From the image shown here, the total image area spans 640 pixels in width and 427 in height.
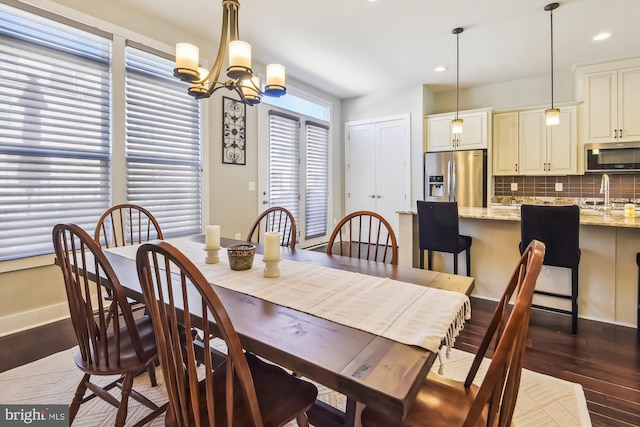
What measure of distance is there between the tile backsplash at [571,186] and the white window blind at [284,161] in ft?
10.5

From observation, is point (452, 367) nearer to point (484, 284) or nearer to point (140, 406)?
point (484, 284)

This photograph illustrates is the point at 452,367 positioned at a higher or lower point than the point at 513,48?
lower

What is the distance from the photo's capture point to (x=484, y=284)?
3.10m

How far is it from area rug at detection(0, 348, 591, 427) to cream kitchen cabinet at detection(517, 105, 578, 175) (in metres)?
3.65

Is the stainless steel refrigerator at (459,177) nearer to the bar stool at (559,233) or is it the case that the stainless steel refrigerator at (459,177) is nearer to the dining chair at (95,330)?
the bar stool at (559,233)

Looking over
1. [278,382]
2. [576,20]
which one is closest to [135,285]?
[278,382]

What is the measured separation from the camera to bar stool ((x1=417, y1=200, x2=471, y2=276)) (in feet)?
9.23

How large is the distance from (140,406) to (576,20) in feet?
15.6

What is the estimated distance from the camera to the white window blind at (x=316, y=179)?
525cm

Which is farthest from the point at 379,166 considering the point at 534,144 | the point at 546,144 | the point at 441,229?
the point at 441,229

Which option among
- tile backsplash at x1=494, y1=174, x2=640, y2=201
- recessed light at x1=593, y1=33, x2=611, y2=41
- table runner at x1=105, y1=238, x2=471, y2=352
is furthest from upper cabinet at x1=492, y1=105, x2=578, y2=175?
table runner at x1=105, y1=238, x2=471, y2=352

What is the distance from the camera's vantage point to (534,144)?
4.64m

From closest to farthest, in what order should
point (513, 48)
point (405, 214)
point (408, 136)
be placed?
point (405, 214) → point (513, 48) → point (408, 136)

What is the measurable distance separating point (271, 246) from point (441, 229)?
1.94 metres
